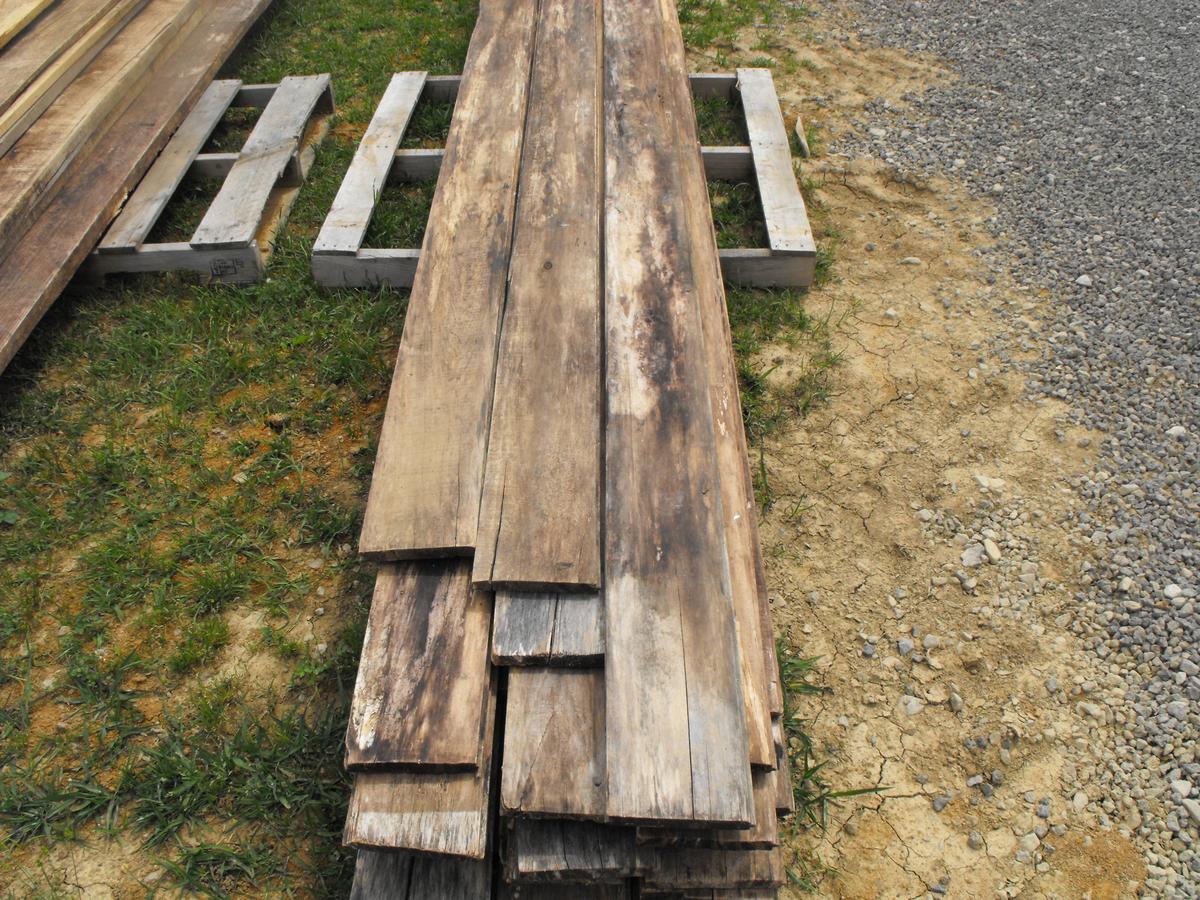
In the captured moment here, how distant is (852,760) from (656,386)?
1229 millimetres

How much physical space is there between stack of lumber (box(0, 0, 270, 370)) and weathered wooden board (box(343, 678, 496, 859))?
8.37ft

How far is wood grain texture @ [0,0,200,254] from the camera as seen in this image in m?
3.79

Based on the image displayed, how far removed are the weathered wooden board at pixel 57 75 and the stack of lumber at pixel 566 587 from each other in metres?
2.32

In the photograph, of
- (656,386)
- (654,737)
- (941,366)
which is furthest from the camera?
(941,366)

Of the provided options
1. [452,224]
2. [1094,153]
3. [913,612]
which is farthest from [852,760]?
[1094,153]

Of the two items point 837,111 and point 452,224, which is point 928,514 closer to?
point 452,224

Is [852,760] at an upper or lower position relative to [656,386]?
lower

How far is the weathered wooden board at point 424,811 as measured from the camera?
1.80 meters

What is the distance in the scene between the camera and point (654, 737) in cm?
179

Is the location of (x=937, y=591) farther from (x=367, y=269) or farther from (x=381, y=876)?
(x=367, y=269)

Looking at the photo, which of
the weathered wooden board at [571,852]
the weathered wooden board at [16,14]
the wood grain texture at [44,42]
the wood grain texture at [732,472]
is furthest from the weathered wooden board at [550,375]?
the weathered wooden board at [16,14]

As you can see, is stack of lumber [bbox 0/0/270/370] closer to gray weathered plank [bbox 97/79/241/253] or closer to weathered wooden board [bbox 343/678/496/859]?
gray weathered plank [bbox 97/79/241/253]

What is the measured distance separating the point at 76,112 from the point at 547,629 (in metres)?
3.91

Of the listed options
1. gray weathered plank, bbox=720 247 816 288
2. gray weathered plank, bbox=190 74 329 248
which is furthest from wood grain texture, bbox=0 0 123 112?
gray weathered plank, bbox=720 247 816 288
